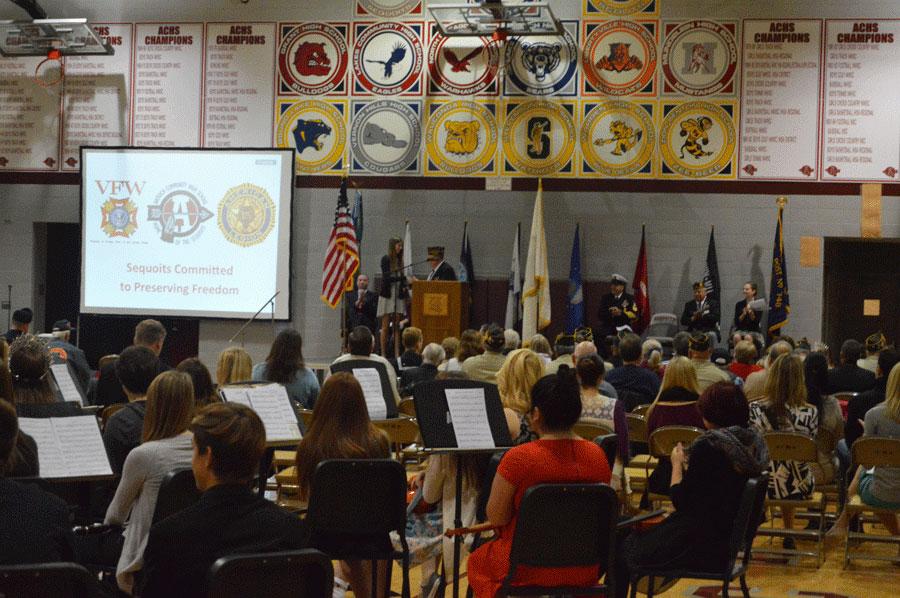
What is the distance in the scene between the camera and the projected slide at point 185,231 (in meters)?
15.6

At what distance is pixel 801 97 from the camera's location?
1507cm

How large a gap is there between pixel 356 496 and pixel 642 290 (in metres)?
11.0

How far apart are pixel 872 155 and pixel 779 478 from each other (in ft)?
30.5

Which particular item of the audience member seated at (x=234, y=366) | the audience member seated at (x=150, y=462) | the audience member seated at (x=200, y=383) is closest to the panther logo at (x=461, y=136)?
the audience member seated at (x=234, y=366)

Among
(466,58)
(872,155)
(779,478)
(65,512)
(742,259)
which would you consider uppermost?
(466,58)

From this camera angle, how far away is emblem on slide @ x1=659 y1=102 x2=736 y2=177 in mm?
15211

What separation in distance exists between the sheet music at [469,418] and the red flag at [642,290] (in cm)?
1026

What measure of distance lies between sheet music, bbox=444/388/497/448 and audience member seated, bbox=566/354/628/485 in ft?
4.67

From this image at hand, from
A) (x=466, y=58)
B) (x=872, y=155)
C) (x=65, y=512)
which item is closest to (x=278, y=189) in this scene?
(x=466, y=58)

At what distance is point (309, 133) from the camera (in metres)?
16.1

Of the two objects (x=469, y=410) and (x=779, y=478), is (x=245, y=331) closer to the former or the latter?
(x=779, y=478)

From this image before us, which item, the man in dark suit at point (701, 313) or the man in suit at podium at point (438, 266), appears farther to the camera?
the man in suit at podium at point (438, 266)

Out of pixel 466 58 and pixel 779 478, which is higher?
pixel 466 58

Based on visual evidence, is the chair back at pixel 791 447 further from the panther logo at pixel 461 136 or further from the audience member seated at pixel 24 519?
the panther logo at pixel 461 136
